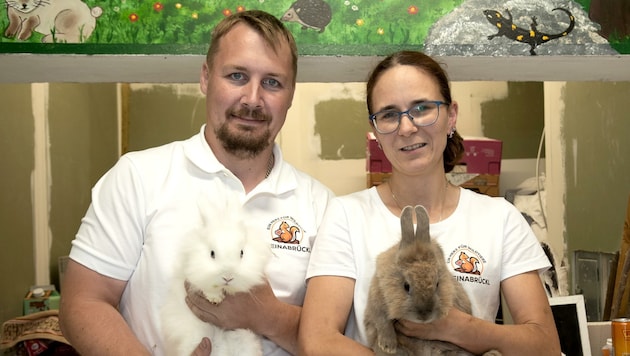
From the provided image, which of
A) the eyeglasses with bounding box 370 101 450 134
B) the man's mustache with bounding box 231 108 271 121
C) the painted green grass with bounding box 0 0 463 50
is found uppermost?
the painted green grass with bounding box 0 0 463 50

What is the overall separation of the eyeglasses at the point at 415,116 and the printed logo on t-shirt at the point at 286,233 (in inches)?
18.0

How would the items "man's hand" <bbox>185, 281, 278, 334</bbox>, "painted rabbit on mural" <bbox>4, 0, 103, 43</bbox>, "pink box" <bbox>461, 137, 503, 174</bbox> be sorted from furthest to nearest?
"pink box" <bbox>461, 137, 503, 174</bbox>
"painted rabbit on mural" <bbox>4, 0, 103, 43</bbox>
"man's hand" <bbox>185, 281, 278, 334</bbox>

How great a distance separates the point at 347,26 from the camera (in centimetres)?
283

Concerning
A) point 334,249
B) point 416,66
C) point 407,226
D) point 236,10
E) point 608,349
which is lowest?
point 608,349

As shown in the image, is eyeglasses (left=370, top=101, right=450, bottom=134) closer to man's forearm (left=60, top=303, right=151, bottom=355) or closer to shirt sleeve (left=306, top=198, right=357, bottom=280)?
shirt sleeve (left=306, top=198, right=357, bottom=280)

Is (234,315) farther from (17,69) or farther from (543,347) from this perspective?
(17,69)

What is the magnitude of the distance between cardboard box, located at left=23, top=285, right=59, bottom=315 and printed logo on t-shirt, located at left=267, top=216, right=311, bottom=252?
301cm

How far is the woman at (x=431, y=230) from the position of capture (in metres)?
1.99

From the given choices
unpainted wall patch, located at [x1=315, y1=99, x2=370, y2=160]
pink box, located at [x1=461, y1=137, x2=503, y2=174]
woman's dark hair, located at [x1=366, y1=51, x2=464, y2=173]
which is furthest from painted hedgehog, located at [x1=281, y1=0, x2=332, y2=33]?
unpainted wall patch, located at [x1=315, y1=99, x2=370, y2=160]

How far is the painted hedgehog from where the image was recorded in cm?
280

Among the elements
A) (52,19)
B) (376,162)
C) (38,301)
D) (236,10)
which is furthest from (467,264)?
(38,301)

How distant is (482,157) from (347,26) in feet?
6.68

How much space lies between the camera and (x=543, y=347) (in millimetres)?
1928

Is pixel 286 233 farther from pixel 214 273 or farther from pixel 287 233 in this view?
pixel 214 273
